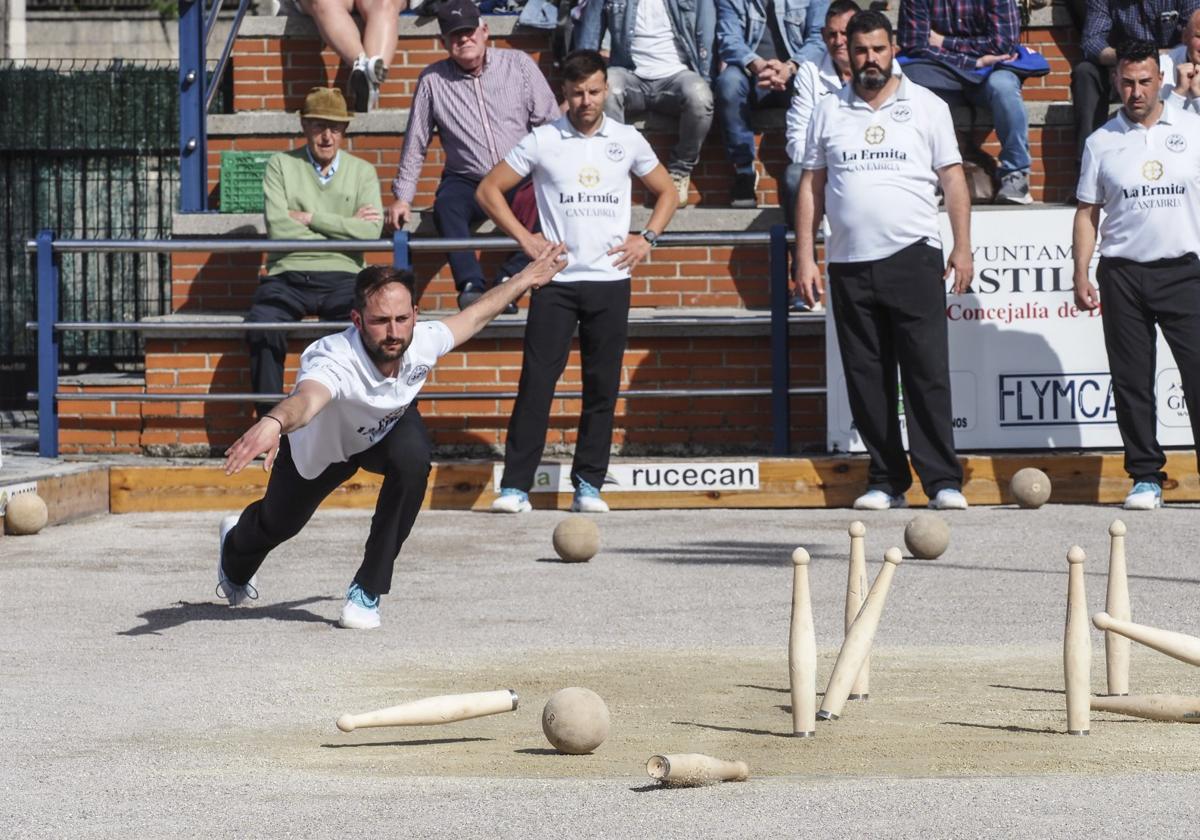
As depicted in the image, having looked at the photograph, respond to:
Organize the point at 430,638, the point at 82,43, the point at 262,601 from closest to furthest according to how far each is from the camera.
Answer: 1. the point at 430,638
2. the point at 262,601
3. the point at 82,43

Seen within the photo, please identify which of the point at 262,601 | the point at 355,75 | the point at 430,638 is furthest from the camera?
the point at 355,75

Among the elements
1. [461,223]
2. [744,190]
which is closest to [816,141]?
[461,223]

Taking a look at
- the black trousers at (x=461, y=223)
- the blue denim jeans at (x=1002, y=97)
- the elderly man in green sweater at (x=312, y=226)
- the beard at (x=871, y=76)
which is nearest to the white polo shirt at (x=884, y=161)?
the beard at (x=871, y=76)

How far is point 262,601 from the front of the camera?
8.16m

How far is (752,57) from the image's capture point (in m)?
12.9

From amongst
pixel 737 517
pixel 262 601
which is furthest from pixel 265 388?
pixel 262 601

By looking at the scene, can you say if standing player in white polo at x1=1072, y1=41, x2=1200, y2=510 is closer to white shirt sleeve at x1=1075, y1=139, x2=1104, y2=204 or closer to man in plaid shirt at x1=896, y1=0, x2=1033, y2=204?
white shirt sleeve at x1=1075, y1=139, x2=1104, y2=204

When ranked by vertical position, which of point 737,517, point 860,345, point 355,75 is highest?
point 355,75

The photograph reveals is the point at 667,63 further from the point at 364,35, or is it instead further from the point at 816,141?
the point at 816,141

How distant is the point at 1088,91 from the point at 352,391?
717cm

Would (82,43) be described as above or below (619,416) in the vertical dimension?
above

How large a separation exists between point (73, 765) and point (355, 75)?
9.13 metres

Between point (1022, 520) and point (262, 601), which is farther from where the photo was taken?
point (1022, 520)

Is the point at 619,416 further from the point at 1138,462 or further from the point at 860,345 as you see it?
the point at 1138,462
